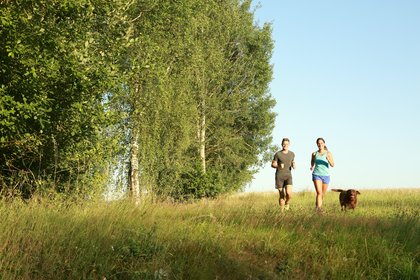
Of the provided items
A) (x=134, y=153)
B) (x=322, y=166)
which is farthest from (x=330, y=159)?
(x=134, y=153)

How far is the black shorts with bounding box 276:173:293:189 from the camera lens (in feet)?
47.0

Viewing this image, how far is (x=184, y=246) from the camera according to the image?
281 inches

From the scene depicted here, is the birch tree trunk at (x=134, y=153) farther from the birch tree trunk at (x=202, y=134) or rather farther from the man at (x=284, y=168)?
the birch tree trunk at (x=202, y=134)

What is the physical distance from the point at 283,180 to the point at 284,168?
39cm

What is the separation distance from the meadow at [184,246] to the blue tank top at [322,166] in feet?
16.7

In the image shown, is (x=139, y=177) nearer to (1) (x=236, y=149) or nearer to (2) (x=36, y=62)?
(2) (x=36, y=62)

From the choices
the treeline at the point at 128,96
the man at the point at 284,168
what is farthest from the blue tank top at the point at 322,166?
the treeline at the point at 128,96

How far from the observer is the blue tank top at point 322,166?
14203mm

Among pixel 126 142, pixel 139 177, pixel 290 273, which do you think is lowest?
pixel 290 273

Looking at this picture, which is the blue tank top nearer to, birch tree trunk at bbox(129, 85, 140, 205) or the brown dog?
the brown dog

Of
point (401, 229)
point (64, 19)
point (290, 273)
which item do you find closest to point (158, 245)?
point (290, 273)

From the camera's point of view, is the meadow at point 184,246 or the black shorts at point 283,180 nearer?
the meadow at point 184,246

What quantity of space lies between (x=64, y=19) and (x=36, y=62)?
259 cm

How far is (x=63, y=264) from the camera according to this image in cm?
633
